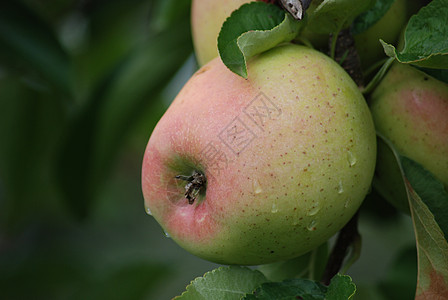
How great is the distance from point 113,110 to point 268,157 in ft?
2.06

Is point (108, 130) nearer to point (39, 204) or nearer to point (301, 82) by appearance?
point (301, 82)

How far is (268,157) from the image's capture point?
1.91ft

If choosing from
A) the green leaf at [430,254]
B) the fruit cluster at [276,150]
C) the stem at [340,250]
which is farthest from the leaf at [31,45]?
the green leaf at [430,254]

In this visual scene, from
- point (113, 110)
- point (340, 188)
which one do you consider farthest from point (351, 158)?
point (113, 110)

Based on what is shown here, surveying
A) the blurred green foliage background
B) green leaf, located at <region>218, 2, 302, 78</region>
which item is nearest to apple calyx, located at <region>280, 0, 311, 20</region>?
green leaf, located at <region>218, 2, 302, 78</region>

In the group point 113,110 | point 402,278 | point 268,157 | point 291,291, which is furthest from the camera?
point 113,110

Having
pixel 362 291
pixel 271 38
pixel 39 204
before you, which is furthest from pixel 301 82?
pixel 39 204

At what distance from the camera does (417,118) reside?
70 cm

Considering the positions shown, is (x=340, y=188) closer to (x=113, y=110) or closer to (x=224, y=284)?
(x=224, y=284)

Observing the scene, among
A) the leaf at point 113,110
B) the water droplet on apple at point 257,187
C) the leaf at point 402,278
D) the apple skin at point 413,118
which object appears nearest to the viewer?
the water droplet on apple at point 257,187

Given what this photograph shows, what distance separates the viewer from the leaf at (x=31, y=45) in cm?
117

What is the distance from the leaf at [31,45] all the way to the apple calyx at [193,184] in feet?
2.00

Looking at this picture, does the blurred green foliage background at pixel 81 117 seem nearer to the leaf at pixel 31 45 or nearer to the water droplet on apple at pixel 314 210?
the leaf at pixel 31 45

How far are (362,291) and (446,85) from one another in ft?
1.67
